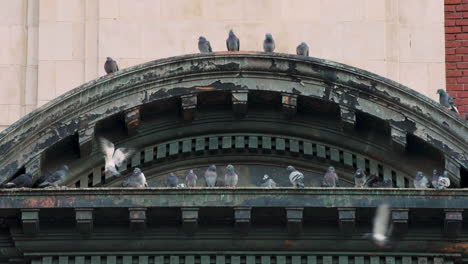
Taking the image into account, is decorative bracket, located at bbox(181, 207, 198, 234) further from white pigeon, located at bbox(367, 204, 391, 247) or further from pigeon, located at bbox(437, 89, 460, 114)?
pigeon, located at bbox(437, 89, 460, 114)

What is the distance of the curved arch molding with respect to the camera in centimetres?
2673

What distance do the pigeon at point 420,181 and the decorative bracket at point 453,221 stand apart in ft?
2.31

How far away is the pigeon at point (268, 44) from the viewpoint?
28.6m

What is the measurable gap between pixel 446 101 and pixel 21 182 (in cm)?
554

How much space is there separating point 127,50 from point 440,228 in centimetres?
578

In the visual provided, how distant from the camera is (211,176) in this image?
2716 cm

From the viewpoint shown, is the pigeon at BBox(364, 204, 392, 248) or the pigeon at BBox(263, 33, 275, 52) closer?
the pigeon at BBox(364, 204, 392, 248)

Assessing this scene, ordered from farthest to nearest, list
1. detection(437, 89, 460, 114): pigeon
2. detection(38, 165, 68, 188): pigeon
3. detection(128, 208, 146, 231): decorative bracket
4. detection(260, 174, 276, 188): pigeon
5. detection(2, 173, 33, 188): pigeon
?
detection(437, 89, 460, 114): pigeon → detection(260, 174, 276, 188): pigeon → detection(38, 165, 68, 188): pigeon → detection(2, 173, 33, 188): pigeon → detection(128, 208, 146, 231): decorative bracket

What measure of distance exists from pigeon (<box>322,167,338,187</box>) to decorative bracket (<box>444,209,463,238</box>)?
152 cm

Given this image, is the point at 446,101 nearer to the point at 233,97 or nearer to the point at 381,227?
the point at 381,227

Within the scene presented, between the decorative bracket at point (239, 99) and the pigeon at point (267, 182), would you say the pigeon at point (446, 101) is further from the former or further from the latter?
the decorative bracket at point (239, 99)

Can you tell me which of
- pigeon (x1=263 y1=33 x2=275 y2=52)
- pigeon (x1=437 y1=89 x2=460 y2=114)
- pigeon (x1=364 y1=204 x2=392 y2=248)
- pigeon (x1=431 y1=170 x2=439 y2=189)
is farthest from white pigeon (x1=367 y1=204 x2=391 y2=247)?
pigeon (x1=263 y1=33 x2=275 y2=52)

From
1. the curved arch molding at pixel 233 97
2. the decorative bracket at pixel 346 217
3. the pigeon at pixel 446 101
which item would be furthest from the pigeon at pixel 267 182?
the pigeon at pixel 446 101

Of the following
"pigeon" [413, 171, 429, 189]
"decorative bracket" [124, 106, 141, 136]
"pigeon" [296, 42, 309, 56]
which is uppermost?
"pigeon" [296, 42, 309, 56]
